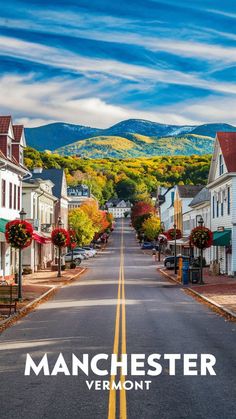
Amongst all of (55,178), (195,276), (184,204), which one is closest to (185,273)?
(195,276)

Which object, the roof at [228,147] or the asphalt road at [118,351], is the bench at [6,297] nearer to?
the asphalt road at [118,351]

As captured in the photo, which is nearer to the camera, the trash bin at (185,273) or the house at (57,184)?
the trash bin at (185,273)

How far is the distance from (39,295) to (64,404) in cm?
2219

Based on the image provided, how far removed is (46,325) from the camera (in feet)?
66.0

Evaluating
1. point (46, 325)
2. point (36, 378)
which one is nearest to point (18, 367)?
point (36, 378)

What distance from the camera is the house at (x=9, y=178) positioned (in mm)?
39156

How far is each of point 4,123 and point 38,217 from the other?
19976 mm

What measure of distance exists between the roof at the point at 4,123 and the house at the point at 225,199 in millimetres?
17193

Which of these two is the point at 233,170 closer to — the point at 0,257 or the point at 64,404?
the point at 0,257

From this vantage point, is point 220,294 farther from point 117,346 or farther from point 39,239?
point 39,239

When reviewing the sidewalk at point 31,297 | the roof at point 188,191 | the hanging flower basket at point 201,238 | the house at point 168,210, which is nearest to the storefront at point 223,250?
the hanging flower basket at point 201,238

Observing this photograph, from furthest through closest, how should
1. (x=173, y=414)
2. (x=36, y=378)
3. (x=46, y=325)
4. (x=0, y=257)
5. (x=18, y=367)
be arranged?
(x=0, y=257) < (x=46, y=325) < (x=18, y=367) < (x=36, y=378) < (x=173, y=414)

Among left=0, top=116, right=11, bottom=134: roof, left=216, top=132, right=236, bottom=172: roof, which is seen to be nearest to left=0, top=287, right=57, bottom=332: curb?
left=0, top=116, right=11, bottom=134: roof

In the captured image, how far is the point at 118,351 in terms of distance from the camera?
48.7 feet
